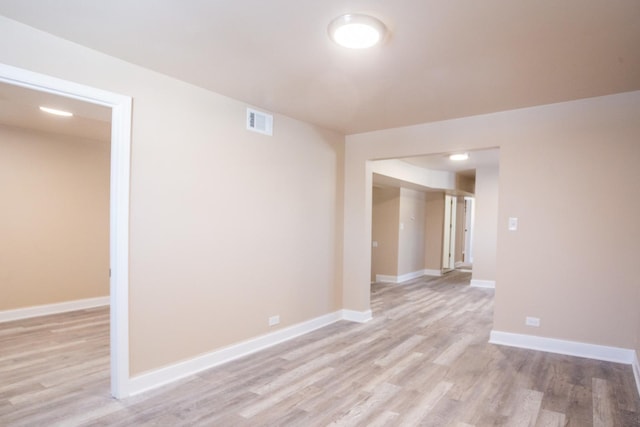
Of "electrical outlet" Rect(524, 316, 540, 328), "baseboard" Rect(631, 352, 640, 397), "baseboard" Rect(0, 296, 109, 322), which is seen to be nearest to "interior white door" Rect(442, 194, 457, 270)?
"electrical outlet" Rect(524, 316, 540, 328)

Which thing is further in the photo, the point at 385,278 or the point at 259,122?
the point at 385,278

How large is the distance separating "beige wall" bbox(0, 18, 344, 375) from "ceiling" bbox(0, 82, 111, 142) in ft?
0.85

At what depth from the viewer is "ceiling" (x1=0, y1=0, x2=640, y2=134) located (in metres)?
1.97

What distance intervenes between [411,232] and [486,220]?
5.72ft

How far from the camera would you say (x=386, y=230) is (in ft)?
26.3

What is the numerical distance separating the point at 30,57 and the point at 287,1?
1.72 m

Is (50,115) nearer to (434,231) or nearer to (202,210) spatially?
(202,210)

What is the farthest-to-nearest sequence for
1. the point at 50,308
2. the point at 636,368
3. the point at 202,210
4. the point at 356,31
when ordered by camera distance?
the point at 50,308, the point at 202,210, the point at 636,368, the point at 356,31

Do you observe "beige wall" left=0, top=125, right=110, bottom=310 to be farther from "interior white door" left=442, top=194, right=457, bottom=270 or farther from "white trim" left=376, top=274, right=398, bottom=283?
"interior white door" left=442, top=194, right=457, bottom=270

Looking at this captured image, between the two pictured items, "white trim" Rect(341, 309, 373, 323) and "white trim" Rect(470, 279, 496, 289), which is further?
"white trim" Rect(470, 279, 496, 289)

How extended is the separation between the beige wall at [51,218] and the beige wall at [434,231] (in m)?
7.12

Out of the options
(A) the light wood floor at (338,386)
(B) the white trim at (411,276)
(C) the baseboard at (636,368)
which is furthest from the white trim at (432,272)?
(C) the baseboard at (636,368)

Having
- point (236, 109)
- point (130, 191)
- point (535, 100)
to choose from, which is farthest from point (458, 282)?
point (130, 191)

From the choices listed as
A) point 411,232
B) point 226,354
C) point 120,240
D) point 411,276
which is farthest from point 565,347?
point 411,232
